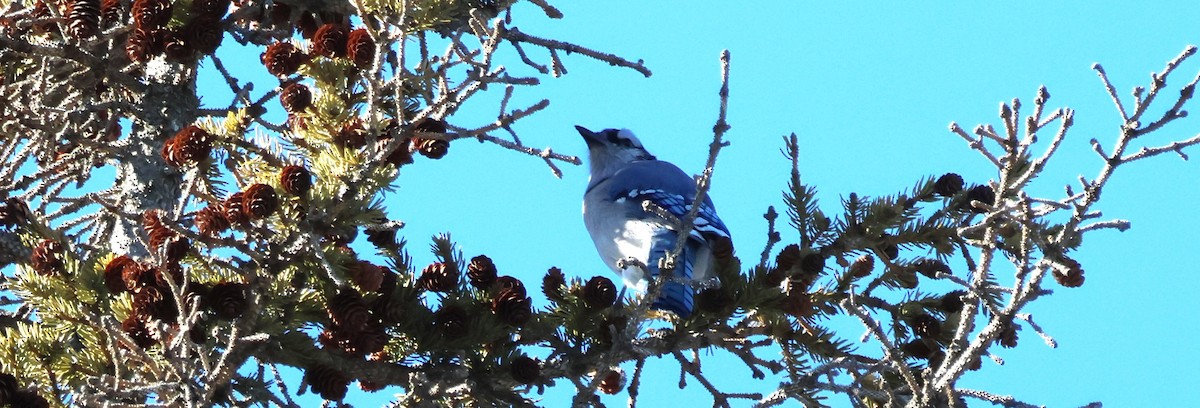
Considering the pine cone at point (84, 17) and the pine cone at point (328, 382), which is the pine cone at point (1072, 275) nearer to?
the pine cone at point (328, 382)

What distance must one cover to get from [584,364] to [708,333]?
1.27ft

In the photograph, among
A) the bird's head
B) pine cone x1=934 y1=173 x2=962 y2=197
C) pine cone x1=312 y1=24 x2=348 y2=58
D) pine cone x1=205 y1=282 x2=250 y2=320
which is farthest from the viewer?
the bird's head

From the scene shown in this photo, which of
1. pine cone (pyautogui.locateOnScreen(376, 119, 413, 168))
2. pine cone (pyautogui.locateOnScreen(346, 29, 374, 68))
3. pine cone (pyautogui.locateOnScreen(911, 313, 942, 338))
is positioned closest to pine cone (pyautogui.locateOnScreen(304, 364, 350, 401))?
pine cone (pyautogui.locateOnScreen(376, 119, 413, 168))

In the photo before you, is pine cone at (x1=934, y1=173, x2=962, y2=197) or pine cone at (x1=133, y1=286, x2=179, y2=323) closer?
pine cone at (x1=133, y1=286, x2=179, y2=323)

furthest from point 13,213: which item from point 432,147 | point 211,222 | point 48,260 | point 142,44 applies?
point 432,147

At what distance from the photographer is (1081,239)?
9.77 ft

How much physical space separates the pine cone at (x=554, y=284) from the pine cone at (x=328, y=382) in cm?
63

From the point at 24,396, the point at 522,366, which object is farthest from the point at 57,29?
the point at 522,366

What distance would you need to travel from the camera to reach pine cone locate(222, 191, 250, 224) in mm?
3094

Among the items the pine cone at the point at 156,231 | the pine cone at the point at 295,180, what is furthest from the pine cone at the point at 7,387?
the pine cone at the point at 295,180

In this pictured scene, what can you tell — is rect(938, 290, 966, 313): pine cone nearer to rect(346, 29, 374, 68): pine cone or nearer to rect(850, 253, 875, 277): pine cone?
rect(850, 253, 875, 277): pine cone

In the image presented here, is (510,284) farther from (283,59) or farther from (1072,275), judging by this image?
(1072,275)

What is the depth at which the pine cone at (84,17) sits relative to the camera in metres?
3.99

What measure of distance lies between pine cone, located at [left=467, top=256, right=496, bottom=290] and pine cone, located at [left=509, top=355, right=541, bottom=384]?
0.24 metres
